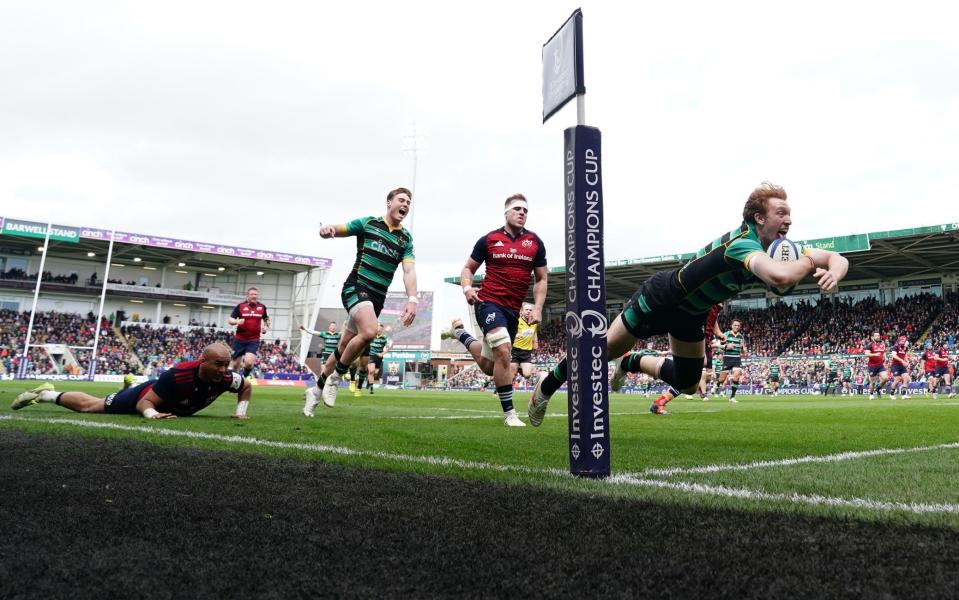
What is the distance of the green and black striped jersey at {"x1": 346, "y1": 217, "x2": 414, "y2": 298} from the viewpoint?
25.4 ft

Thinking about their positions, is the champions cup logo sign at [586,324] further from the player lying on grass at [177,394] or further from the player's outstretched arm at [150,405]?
the player's outstretched arm at [150,405]

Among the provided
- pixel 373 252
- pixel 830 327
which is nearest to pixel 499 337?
pixel 373 252

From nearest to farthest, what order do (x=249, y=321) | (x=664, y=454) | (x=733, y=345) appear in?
(x=664, y=454)
(x=249, y=321)
(x=733, y=345)

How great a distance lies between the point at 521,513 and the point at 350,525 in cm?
61

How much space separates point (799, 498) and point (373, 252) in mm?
5822

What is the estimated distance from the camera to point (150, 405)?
21.2ft

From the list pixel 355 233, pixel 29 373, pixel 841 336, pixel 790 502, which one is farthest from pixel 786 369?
pixel 29 373

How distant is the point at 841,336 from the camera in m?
39.2

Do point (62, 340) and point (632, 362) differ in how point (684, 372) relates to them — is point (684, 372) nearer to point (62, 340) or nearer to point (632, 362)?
point (632, 362)

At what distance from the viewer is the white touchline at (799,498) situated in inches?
100

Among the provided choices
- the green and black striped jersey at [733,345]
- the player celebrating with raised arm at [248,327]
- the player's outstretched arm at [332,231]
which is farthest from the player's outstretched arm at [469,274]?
the green and black striped jersey at [733,345]

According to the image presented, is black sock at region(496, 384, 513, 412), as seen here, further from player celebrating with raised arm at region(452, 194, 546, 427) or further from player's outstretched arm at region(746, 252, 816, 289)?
player's outstretched arm at region(746, 252, 816, 289)

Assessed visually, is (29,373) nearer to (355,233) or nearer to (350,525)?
(355,233)

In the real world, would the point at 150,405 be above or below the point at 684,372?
below
